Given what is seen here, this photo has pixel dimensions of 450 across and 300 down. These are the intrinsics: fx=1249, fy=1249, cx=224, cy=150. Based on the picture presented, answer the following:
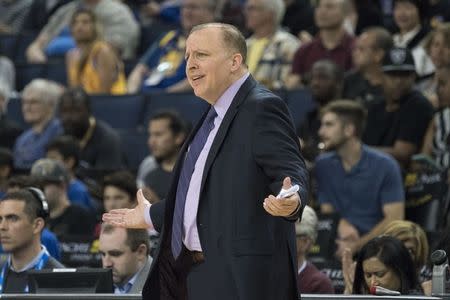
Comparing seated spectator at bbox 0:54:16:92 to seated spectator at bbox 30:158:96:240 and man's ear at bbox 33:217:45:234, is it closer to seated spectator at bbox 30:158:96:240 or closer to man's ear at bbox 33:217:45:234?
seated spectator at bbox 30:158:96:240

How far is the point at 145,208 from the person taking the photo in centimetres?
514

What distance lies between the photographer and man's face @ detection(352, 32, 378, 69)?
10.6m

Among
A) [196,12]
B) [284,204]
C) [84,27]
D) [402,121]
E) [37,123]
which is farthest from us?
[84,27]

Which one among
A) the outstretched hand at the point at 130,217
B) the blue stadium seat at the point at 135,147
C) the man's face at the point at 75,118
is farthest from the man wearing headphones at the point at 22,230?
the blue stadium seat at the point at 135,147

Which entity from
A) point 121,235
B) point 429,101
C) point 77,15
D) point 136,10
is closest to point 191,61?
point 121,235

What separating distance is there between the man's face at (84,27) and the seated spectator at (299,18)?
2131mm

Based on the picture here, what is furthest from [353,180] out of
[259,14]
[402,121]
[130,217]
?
[130,217]

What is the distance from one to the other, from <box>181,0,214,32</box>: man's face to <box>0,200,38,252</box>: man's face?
499 cm

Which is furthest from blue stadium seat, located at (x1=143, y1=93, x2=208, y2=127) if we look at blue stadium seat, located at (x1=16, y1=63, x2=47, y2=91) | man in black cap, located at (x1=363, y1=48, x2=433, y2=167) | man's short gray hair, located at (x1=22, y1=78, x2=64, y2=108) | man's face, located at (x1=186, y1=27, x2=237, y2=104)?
man's face, located at (x1=186, y1=27, x2=237, y2=104)

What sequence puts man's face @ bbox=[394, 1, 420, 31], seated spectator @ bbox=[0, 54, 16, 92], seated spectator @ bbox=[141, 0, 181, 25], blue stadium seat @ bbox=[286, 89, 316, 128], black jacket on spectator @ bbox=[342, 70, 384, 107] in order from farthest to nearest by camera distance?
seated spectator @ bbox=[141, 0, 181, 25], seated spectator @ bbox=[0, 54, 16, 92], man's face @ bbox=[394, 1, 420, 31], blue stadium seat @ bbox=[286, 89, 316, 128], black jacket on spectator @ bbox=[342, 70, 384, 107]

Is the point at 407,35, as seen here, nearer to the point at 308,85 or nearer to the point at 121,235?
the point at 308,85

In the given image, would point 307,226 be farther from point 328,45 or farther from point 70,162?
point 328,45

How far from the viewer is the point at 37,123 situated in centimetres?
1165

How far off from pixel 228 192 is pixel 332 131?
15.6 feet
